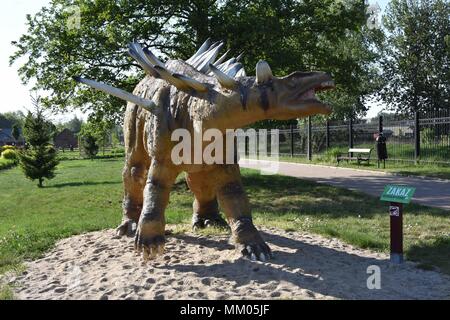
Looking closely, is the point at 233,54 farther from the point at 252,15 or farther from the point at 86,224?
the point at 86,224

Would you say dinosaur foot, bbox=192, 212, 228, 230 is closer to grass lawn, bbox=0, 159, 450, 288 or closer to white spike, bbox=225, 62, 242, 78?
grass lawn, bbox=0, 159, 450, 288

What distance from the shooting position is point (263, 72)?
3.96 meters

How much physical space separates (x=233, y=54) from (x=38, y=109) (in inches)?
323

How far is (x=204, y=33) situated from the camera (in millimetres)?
11828

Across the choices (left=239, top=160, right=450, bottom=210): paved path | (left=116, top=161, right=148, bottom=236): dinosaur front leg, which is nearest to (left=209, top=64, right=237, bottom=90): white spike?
(left=116, top=161, right=148, bottom=236): dinosaur front leg

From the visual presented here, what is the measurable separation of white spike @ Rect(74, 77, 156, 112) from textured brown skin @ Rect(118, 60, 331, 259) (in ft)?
0.46

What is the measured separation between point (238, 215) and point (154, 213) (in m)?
0.82

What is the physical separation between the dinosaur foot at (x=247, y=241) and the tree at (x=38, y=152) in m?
13.0

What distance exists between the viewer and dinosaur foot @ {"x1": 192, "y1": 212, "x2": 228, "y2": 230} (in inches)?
253

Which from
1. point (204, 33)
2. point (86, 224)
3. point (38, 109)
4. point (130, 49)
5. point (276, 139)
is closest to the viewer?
point (130, 49)

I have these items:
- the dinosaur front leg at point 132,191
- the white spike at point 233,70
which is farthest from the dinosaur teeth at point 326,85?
the dinosaur front leg at point 132,191

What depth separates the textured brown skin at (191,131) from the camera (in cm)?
397

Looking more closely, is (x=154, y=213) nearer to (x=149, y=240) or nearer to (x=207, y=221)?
(x=149, y=240)

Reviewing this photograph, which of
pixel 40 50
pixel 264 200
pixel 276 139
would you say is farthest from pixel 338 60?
pixel 276 139
